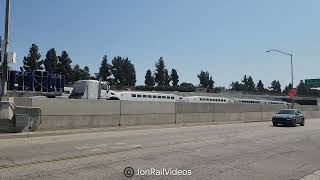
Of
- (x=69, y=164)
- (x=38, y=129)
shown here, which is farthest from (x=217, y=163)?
(x=38, y=129)

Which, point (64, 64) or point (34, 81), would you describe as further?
point (64, 64)

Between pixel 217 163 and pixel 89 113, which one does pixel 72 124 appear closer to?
pixel 89 113

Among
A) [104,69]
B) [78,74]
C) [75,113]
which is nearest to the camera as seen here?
[75,113]

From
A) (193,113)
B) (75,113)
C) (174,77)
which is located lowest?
(193,113)

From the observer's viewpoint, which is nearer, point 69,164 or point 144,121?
point 69,164

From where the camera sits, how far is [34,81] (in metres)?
36.9

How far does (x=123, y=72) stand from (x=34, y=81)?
13065 cm

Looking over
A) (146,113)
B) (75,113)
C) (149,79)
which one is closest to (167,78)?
(149,79)

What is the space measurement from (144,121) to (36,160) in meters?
19.4

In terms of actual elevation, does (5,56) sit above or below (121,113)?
above

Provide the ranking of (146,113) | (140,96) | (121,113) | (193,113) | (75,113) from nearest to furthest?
(75,113) < (121,113) < (146,113) < (193,113) < (140,96)

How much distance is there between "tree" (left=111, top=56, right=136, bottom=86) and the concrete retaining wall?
12203 cm

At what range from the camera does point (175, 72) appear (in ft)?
570

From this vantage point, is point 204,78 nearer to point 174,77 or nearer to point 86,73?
point 174,77
